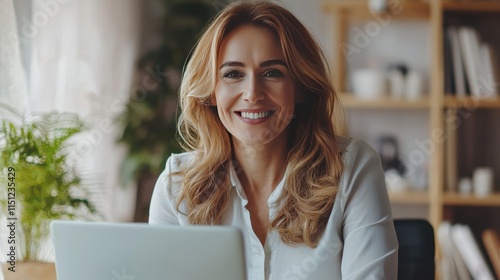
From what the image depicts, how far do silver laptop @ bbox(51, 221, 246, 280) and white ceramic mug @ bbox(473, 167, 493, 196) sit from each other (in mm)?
2521

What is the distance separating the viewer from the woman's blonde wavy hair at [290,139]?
4.93 ft

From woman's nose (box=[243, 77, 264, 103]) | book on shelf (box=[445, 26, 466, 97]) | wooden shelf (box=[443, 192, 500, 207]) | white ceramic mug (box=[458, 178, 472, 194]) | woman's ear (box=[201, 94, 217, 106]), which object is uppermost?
book on shelf (box=[445, 26, 466, 97])

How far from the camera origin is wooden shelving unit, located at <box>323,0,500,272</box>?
3.27 meters

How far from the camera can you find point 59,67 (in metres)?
2.59

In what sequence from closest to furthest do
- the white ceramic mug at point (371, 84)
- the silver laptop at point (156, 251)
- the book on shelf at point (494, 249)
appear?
the silver laptop at point (156, 251) → the book on shelf at point (494, 249) → the white ceramic mug at point (371, 84)

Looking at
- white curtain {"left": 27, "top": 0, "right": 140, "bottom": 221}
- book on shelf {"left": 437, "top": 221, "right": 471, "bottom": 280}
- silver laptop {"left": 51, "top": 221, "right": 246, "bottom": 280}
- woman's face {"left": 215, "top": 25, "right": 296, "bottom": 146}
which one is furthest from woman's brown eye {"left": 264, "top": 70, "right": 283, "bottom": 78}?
book on shelf {"left": 437, "top": 221, "right": 471, "bottom": 280}

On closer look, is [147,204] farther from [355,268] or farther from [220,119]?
[355,268]

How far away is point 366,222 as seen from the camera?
1420mm

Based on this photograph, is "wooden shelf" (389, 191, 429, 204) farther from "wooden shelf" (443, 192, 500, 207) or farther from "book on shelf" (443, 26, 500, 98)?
"book on shelf" (443, 26, 500, 98)

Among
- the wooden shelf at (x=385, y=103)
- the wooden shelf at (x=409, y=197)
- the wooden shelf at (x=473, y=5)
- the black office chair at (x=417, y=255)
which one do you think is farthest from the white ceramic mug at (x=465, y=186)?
the black office chair at (x=417, y=255)

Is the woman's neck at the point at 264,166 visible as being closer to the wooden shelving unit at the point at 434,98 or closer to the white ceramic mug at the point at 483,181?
the wooden shelving unit at the point at 434,98

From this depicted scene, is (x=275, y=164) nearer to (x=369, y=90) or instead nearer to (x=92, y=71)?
(x=92, y=71)

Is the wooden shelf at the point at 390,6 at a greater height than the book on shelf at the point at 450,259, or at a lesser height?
greater

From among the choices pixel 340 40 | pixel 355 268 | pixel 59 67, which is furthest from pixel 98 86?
pixel 355 268
